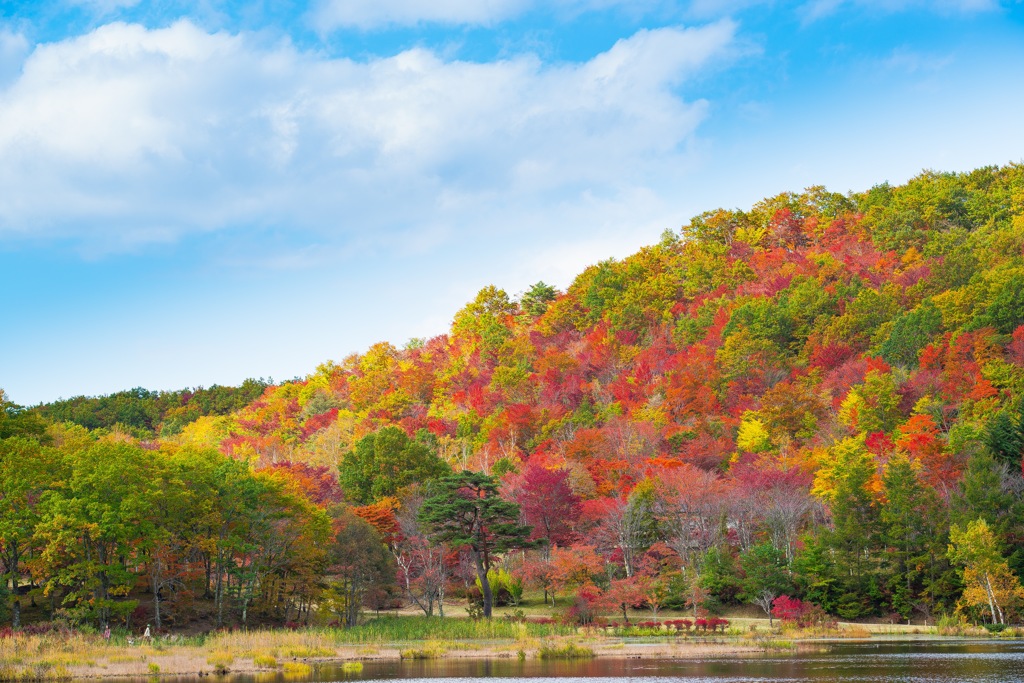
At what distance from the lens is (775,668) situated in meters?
31.6

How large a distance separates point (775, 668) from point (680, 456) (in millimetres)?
39517

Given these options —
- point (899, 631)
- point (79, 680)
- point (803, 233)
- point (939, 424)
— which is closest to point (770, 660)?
point (899, 631)

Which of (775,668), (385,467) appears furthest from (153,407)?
(775,668)

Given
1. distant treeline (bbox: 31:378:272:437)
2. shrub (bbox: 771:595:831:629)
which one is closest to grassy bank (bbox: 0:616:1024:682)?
shrub (bbox: 771:595:831:629)

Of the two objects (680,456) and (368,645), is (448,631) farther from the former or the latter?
(680,456)

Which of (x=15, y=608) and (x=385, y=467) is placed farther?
(x=385, y=467)

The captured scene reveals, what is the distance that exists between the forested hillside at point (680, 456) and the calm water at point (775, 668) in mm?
11264

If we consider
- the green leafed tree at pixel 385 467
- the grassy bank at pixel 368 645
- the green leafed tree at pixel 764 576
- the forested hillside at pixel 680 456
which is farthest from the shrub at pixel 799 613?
the green leafed tree at pixel 385 467

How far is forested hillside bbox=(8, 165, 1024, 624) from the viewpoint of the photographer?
46844mm

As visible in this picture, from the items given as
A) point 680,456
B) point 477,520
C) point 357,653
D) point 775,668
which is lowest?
point 775,668

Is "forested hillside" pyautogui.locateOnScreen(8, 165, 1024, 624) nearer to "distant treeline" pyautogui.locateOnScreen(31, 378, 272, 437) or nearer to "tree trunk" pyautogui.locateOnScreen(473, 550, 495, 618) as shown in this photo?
"tree trunk" pyautogui.locateOnScreen(473, 550, 495, 618)

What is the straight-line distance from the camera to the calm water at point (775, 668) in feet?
93.4

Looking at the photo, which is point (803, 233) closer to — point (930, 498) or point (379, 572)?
point (930, 498)

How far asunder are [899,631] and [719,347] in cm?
4700
